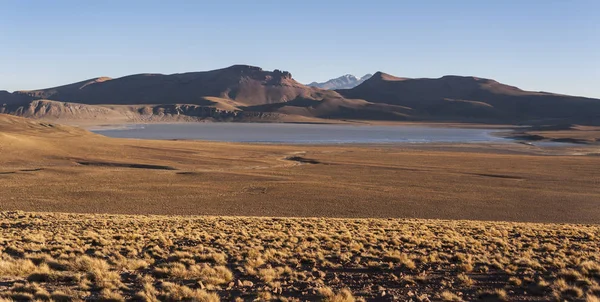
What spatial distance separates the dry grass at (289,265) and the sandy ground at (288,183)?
41.6 feet

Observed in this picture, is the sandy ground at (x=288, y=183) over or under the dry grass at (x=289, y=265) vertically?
under

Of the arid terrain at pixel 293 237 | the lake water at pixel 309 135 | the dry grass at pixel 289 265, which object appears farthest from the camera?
the lake water at pixel 309 135

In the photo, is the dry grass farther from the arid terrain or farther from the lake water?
the lake water

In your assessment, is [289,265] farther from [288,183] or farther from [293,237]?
[288,183]

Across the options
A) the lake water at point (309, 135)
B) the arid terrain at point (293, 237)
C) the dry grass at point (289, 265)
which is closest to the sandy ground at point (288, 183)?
the arid terrain at point (293, 237)

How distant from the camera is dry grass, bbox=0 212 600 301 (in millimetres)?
8586

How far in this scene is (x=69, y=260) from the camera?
1047 cm

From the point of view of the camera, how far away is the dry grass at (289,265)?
8586mm

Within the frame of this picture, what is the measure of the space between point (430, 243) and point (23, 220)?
14.9m

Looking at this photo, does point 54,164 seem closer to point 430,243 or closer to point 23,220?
point 23,220

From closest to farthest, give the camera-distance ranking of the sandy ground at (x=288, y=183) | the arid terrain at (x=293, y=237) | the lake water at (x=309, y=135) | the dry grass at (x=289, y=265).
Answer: the dry grass at (x=289, y=265) < the arid terrain at (x=293, y=237) < the sandy ground at (x=288, y=183) < the lake water at (x=309, y=135)

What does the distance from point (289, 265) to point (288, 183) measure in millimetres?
27039

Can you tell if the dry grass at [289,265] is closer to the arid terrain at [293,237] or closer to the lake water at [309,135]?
the arid terrain at [293,237]

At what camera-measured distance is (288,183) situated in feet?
124
